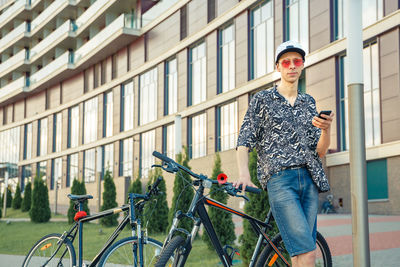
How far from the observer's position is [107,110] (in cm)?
4534

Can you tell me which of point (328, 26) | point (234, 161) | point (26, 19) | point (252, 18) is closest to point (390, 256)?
point (328, 26)

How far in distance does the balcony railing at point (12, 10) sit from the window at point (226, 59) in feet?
98.7

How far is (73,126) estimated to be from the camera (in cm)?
5078

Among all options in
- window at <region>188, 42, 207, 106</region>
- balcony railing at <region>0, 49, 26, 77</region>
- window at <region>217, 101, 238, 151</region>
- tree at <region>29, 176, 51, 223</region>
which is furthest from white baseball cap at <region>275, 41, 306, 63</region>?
balcony railing at <region>0, 49, 26, 77</region>

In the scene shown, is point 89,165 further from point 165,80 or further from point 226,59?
point 226,59

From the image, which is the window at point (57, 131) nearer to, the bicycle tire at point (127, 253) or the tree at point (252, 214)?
the tree at point (252, 214)

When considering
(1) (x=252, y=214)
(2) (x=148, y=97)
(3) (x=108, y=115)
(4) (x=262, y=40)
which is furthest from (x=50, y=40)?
(1) (x=252, y=214)

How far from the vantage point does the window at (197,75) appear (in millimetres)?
34513

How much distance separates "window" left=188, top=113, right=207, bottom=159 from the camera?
112 ft

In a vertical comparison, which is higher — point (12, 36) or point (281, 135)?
point (12, 36)

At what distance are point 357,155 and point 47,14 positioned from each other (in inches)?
2022

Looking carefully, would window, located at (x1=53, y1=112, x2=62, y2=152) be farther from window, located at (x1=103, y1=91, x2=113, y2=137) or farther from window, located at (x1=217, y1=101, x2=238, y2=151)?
window, located at (x1=217, y1=101, x2=238, y2=151)

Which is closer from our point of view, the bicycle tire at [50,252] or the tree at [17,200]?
the bicycle tire at [50,252]

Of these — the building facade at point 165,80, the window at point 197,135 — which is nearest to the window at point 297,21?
the building facade at point 165,80
